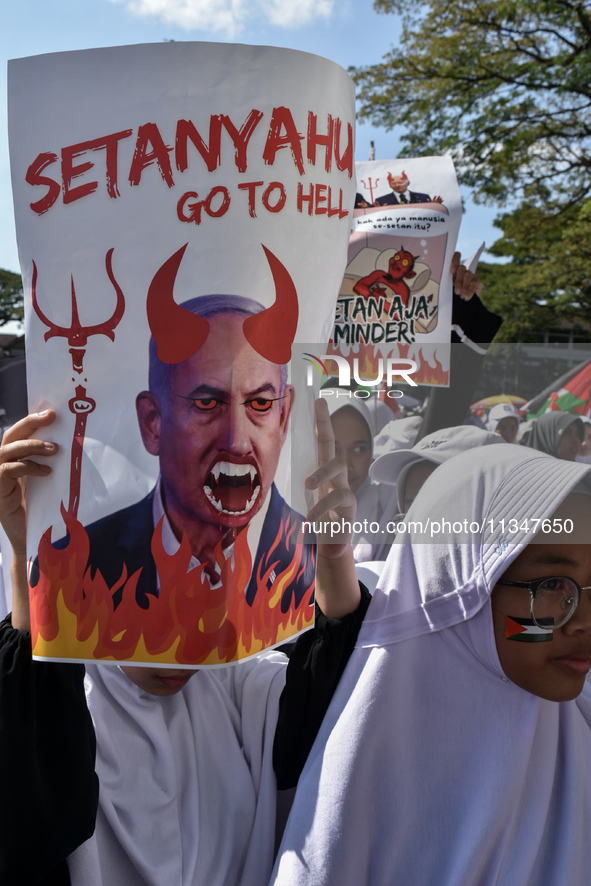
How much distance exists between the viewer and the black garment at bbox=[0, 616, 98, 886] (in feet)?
4.08

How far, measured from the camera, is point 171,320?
1.03 m

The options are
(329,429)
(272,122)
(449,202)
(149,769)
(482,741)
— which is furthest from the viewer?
(449,202)

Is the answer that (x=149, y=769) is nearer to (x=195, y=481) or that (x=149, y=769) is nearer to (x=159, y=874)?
(x=159, y=874)

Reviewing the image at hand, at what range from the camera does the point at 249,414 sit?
1.04 metres

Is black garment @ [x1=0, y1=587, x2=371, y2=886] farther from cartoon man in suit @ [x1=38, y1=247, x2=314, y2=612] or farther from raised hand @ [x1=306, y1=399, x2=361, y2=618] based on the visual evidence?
raised hand @ [x1=306, y1=399, x2=361, y2=618]

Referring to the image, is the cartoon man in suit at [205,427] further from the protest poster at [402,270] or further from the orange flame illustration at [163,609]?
the protest poster at [402,270]

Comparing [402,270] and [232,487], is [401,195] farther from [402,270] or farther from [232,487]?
[232,487]

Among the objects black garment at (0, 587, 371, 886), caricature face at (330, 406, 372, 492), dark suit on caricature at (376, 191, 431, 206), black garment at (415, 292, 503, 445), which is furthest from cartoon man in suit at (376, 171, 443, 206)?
black garment at (0, 587, 371, 886)

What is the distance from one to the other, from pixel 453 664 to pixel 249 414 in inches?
26.0

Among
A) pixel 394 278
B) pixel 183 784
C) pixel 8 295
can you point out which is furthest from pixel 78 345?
pixel 8 295

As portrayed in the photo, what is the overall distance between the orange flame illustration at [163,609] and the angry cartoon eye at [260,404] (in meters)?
0.17

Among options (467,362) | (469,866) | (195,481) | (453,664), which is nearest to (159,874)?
(469,866)

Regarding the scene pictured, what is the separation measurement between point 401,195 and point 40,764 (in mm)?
1932

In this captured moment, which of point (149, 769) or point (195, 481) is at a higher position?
point (195, 481)
